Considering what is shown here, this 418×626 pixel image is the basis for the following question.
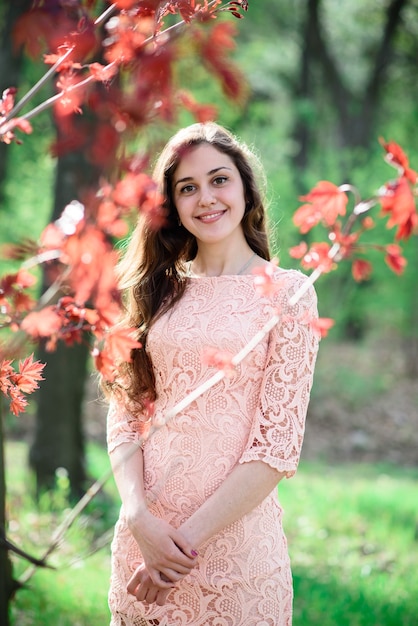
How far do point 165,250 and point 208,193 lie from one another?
15.4 inches

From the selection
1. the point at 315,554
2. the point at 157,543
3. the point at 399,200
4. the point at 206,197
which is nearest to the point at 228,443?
the point at 157,543

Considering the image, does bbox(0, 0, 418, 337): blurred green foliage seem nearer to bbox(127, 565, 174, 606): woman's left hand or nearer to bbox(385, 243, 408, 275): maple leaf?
bbox(385, 243, 408, 275): maple leaf

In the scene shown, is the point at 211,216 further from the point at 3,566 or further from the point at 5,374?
the point at 3,566

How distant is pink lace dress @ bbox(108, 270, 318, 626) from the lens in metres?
2.00

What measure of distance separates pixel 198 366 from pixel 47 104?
87cm

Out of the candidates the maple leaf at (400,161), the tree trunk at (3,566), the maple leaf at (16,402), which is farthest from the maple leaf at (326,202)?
the tree trunk at (3,566)

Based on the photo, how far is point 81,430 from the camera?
550cm

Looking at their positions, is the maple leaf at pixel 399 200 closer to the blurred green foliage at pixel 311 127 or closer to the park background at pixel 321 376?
the park background at pixel 321 376

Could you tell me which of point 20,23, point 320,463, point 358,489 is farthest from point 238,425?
point 320,463

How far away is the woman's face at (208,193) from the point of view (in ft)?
7.24

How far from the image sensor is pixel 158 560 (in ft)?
6.33

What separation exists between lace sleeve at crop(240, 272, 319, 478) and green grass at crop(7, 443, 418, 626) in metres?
0.61

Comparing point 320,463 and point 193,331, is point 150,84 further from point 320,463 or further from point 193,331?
point 320,463

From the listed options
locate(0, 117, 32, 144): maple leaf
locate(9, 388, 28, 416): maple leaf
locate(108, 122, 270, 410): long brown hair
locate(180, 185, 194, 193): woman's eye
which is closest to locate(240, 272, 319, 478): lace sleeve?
locate(108, 122, 270, 410): long brown hair
